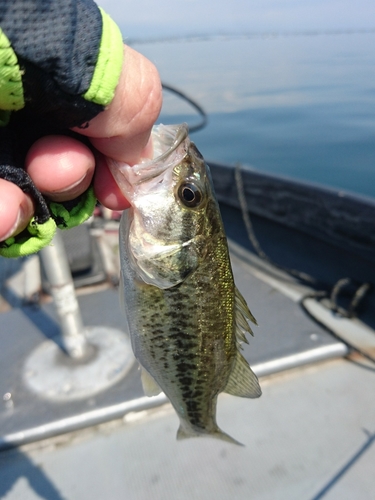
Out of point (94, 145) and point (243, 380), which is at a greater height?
point (94, 145)

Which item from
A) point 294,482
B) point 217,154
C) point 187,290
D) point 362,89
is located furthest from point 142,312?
point 362,89

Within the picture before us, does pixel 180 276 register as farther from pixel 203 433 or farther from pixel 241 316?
pixel 203 433

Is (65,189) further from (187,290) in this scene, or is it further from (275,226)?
(275,226)

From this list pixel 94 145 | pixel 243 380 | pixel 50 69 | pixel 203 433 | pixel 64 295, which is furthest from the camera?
pixel 64 295

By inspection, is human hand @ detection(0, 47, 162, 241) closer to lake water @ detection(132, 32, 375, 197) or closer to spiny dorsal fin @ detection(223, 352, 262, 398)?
spiny dorsal fin @ detection(223, 352, 262, 398)

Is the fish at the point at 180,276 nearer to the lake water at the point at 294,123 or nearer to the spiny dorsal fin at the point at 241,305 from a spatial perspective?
the spiny dorsal fin at the point at 241,305

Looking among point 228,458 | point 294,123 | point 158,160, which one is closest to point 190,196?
point 158,160
